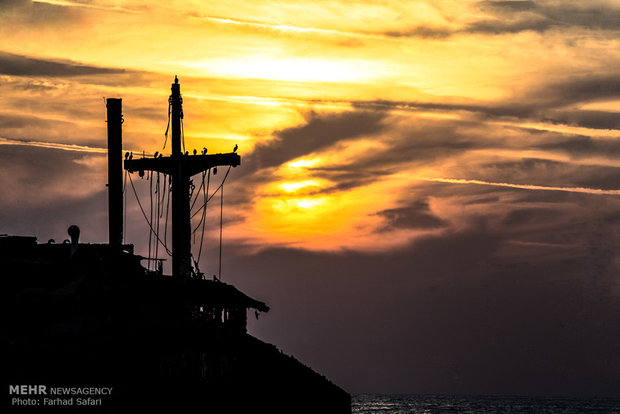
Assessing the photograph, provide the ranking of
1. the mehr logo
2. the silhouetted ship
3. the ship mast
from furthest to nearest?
1. the ship mast
2. the silhouetted ship
3. the mehr logo

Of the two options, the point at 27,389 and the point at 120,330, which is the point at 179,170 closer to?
the point at 120,330

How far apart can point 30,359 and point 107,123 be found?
1587 centimetres

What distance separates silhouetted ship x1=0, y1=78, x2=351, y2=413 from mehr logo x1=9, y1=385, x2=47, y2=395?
10cm

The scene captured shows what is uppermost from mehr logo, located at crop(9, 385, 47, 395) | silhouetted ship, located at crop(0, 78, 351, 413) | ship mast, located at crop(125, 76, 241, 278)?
ship mast, located at crop(125, 76, 241, 278)

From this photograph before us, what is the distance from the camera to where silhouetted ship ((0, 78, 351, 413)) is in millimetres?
34656

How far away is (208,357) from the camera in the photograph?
137 feet

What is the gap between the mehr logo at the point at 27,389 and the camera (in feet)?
110

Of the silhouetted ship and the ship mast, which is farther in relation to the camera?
the ship mast

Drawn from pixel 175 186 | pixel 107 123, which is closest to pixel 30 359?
pixel 107 123

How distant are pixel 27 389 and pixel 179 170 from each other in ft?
65.9

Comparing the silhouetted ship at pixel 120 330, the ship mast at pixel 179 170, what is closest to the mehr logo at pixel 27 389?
the silhouetted ship at pixel 120 330

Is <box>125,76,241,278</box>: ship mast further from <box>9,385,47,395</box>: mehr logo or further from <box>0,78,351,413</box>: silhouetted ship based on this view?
<box>9,385,47,395</box>: mehr logo

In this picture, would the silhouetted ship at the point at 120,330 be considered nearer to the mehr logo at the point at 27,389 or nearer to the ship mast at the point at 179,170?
the mehr logo at the point at 27,389

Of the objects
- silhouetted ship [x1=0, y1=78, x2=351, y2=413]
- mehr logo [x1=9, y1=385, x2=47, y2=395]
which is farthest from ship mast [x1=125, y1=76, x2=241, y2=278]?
mehr logo [x1=9, y1=385, x2=47, y2=395]
